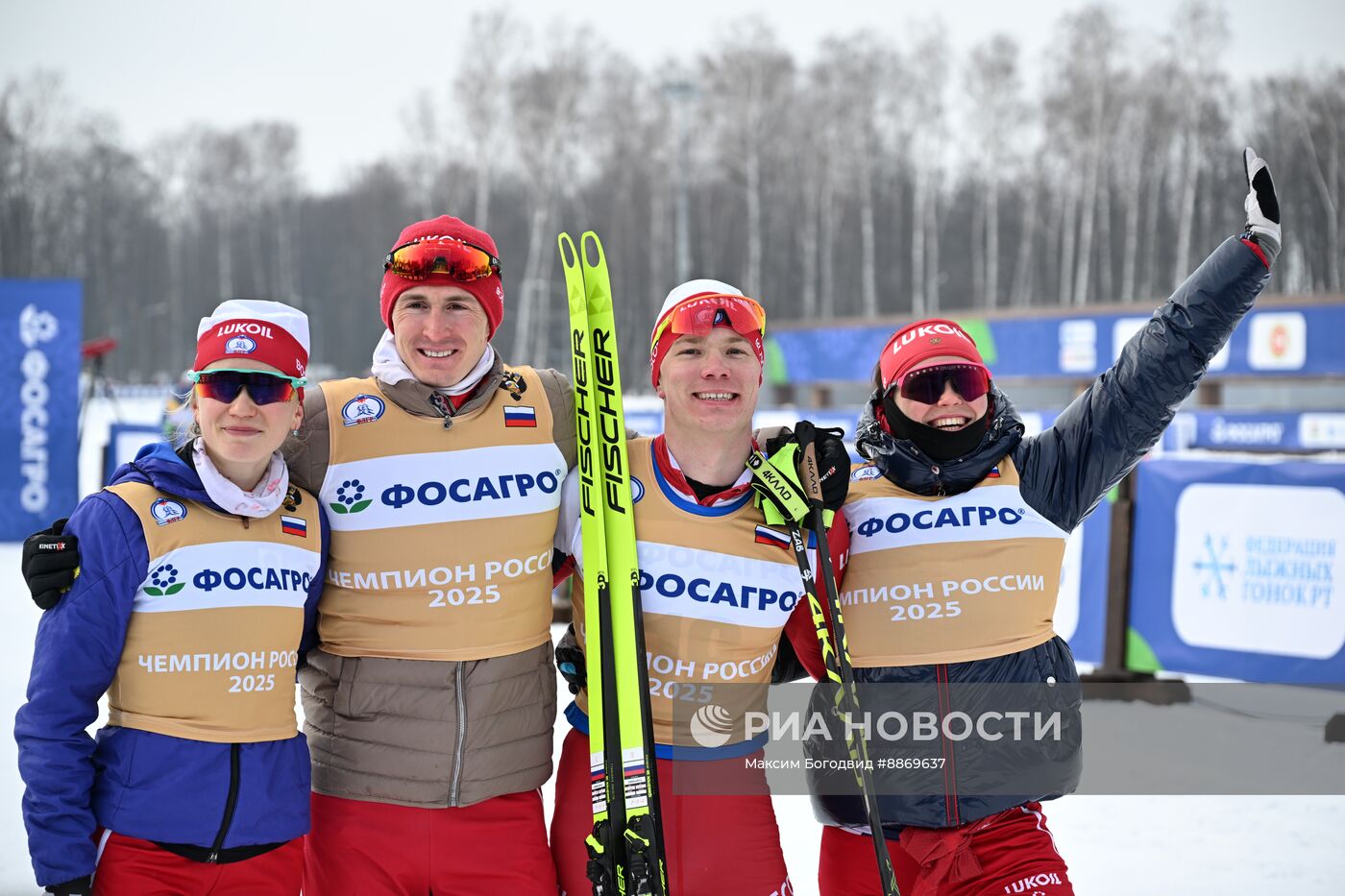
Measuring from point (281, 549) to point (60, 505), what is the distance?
987 cm

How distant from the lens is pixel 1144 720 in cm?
572

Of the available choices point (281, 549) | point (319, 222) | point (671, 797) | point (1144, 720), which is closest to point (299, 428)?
point (281, 549)

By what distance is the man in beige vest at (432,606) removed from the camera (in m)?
2.42

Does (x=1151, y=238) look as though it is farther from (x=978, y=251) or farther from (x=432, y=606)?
(x=432, y=606)

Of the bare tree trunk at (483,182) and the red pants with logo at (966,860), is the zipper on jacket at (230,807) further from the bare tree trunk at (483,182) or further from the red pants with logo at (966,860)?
the bare tree trunk at (483,182)

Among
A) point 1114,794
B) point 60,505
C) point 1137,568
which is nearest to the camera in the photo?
point 1114,794

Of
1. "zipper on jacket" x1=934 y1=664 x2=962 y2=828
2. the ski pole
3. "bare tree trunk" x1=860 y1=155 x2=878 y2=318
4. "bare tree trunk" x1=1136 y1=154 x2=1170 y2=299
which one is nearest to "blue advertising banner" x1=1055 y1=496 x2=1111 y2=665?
"zipper on jacket" x1=934 y1=664 x2=962 y2=828

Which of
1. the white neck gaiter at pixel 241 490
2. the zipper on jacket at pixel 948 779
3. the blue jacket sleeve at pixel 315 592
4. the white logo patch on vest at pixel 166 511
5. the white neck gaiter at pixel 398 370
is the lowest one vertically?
the zipper on jacket at pixel 948 779

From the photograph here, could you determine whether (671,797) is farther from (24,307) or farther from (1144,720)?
(24,307)

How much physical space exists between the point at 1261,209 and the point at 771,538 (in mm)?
1580

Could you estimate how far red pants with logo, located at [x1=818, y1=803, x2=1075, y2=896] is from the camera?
2.45 meters

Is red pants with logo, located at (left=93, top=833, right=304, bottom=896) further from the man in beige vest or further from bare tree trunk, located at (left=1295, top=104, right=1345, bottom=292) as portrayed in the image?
bare tree trunk, located at (left=1295, top=104, right=1345, bottom=292)

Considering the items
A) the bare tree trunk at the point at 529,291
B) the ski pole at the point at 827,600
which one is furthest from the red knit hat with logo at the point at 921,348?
the bare tree trunk at the point at 529,291

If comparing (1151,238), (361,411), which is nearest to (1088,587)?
(361,411)
